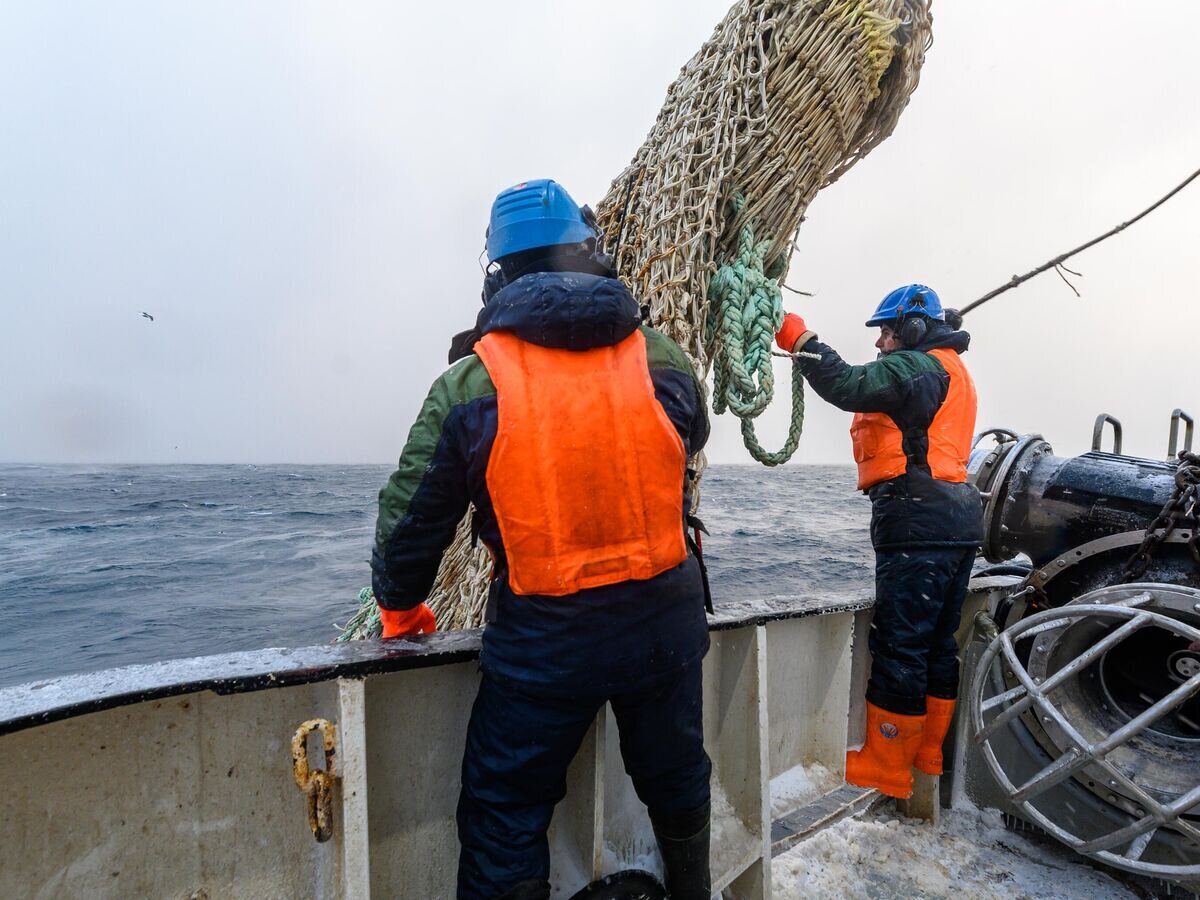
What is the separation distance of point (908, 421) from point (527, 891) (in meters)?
2.31

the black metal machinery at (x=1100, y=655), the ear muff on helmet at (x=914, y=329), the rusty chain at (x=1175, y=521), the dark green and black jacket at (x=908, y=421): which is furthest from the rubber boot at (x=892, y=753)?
the ear muff on helmet at (x=914, y=329)

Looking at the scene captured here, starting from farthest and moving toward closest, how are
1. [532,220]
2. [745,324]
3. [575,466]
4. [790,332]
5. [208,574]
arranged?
[208,574], [790,332], [745,324], [532,220], [575,466]

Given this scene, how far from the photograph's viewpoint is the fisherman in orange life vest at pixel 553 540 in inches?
52.9

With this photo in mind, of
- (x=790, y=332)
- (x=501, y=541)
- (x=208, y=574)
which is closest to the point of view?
(x=501, y=541)

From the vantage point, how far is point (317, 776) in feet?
4.56

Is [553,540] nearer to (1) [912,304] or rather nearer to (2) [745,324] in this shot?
(2) [745,324]

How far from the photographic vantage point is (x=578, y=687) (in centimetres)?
138

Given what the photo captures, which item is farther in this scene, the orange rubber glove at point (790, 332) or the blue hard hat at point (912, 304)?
the blue hard hat at point (912, 304)

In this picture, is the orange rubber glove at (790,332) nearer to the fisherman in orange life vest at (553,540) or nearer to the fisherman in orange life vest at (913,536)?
the fisherman in orange life vest at (913,536)

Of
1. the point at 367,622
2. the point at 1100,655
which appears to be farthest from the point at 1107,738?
the point at 367,622

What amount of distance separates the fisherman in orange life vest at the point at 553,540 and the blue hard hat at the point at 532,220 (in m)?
0.26

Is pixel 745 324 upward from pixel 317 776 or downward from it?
upward

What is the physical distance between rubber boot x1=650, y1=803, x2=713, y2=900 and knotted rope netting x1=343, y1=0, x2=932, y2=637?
1048mm

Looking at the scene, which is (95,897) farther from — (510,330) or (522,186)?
(522,186)
